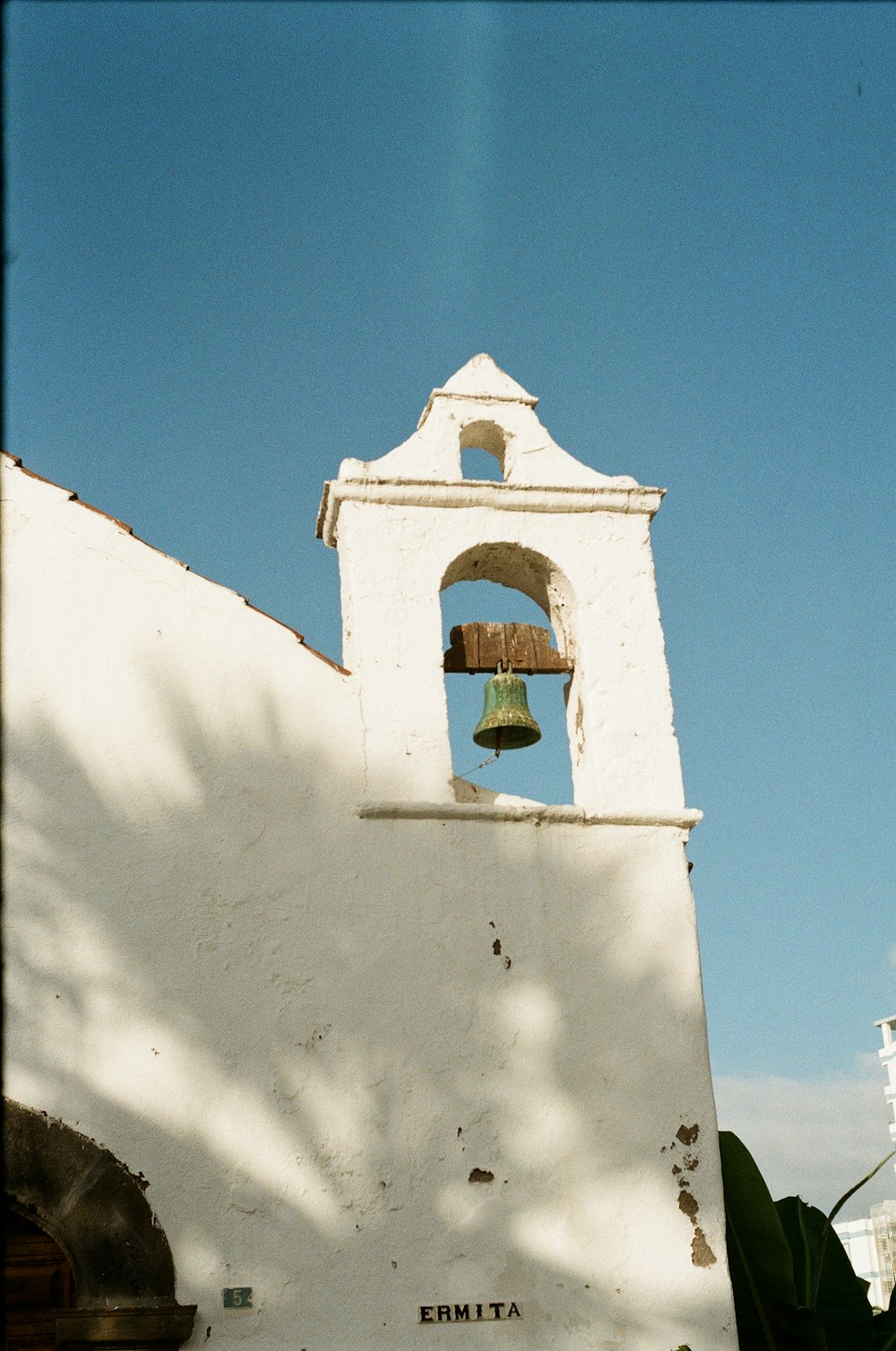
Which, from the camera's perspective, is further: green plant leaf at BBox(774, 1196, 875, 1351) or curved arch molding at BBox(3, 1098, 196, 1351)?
green plant leaf at BBox(774, 1196, 875, 1351)

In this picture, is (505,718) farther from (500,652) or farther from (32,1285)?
(32,1285)

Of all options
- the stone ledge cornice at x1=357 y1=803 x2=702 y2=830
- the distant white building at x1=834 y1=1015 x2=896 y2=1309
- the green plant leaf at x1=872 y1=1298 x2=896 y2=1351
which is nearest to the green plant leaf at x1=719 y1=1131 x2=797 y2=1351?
the green plant leaf at x1=872 y1=1298 x2=896 y2=1351

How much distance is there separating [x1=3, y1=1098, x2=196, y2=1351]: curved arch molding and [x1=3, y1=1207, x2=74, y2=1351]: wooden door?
0.28 ft

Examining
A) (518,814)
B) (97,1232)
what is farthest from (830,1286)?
(97,1232)

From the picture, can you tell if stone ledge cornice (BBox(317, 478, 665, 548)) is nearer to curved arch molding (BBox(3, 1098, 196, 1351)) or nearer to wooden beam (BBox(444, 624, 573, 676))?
wooden beam (BBox(444, 624, 573, 676))

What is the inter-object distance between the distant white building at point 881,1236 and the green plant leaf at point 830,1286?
715 centimetres

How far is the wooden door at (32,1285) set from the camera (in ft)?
17.6

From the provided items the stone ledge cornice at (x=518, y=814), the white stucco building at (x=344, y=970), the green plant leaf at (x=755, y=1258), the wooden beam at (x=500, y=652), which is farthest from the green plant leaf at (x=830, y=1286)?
the wooden beam at (x=500, y=652)

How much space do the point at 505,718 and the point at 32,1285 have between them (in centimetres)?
337

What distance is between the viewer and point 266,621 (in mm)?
6676

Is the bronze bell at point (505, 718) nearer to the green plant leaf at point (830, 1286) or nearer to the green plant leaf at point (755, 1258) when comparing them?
the green plant leaf at point (755, 1258)

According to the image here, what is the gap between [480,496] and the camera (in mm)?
7160

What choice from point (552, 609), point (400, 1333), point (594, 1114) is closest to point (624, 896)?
point (594, 1114)

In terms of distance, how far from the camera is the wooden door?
5359 millimetres
